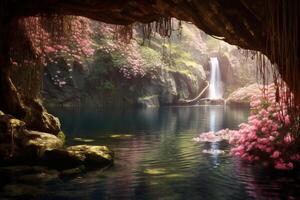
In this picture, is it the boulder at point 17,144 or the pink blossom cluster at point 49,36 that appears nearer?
the pink blossom cluster at point 49,36

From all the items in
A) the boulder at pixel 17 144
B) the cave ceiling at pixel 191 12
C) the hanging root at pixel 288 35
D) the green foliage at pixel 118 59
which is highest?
the green foliage at pixel 118 59

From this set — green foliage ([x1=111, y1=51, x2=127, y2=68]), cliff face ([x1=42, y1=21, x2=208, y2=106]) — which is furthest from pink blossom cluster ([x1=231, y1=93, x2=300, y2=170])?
green foliage ([x1=111, y1=51, x2=127, y2=68])

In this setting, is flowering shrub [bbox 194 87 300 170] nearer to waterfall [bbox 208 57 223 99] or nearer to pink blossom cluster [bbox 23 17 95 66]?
pink blossom cluster [bbox 23 17 95 66]

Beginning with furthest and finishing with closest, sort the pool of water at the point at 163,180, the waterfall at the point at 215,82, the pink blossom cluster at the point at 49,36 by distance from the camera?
the waterfall at the point at 215,82, the pink blossom cluster at the point at 49,36, the pool of water at the point at 163,180

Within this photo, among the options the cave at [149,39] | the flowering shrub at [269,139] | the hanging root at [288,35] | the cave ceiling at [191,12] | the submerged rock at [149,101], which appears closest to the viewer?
the hanging root at [288,35]

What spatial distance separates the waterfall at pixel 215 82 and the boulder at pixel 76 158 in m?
52.8

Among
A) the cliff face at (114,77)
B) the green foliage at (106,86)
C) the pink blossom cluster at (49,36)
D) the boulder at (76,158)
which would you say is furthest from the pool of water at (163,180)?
the green foliage at (106,86)

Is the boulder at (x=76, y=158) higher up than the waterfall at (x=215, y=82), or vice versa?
the waterfall at (x=215, y=82)

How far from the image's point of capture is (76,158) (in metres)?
12.8

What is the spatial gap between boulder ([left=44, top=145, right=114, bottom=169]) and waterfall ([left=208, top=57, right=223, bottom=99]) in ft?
173

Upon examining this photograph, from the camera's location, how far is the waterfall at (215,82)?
2603 inches

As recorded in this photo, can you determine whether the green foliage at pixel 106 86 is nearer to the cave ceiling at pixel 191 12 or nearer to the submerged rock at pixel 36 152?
the submerged rock at pixel 36 152

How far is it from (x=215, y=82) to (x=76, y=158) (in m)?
57.2

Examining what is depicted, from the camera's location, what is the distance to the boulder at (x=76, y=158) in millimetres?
12617
